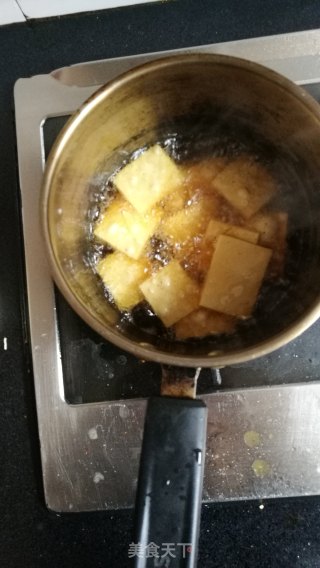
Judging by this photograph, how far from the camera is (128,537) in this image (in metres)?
0.72

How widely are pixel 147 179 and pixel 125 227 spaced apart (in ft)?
0.19

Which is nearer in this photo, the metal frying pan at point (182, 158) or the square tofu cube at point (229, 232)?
the metal frying pan at point (182, 158)

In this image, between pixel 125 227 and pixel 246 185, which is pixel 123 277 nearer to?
pixel 125 227

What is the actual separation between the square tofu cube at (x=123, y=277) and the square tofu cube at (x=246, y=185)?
0.13 metres

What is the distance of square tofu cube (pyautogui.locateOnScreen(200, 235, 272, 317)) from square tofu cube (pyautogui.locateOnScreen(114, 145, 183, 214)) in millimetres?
91

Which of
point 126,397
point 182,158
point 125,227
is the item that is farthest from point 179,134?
point 126,397

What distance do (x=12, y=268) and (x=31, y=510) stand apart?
0.31 m

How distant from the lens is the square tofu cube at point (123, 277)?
0.63 metres

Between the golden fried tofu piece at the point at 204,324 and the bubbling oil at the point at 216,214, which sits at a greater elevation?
the bubbling oil at the point at 216,214

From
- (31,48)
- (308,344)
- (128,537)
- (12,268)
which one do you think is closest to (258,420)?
(308,344)

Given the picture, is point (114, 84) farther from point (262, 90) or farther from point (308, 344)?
point (308, 344)

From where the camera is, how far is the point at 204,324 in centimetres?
62

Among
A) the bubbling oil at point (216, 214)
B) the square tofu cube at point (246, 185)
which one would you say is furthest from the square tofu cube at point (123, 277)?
the square tofu cube at point (246, 185)

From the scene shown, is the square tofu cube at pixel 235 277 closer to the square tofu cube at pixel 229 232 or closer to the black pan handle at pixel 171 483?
the square tofu cube at pixel 229 232
